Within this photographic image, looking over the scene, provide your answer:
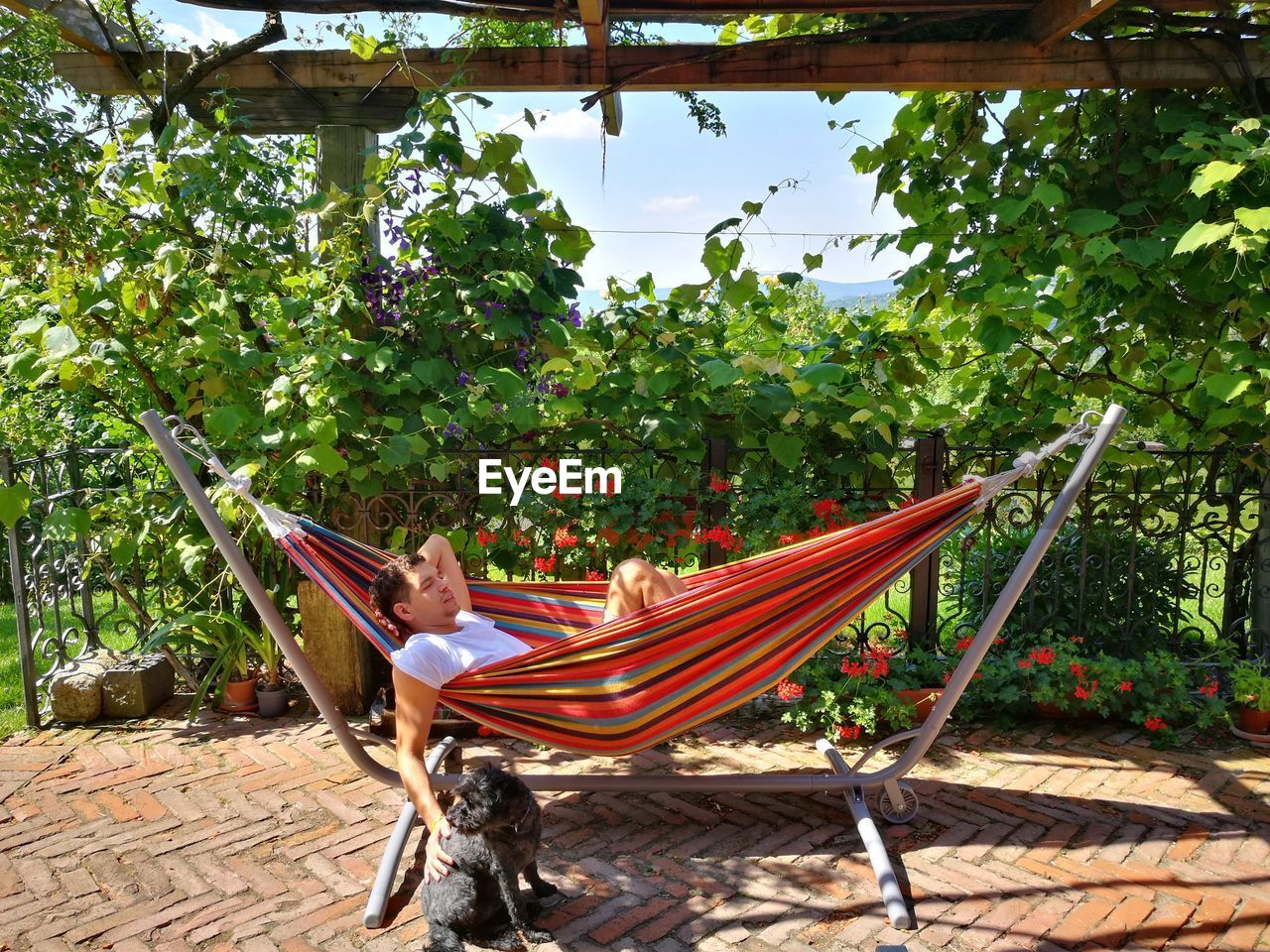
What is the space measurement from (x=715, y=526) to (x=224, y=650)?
66.0 inches

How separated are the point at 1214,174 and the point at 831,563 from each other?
5.27 feet

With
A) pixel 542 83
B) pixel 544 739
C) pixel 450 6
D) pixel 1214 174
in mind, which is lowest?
pixel 544 739

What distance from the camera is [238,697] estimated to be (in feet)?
9.95

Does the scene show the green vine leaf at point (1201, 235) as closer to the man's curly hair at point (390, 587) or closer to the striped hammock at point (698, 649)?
the striped hammock at point (698, 649)

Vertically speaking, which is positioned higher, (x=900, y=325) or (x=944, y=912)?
(x=900, y=325)

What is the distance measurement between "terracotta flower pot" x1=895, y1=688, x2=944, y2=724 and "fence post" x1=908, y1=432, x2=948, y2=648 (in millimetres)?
250

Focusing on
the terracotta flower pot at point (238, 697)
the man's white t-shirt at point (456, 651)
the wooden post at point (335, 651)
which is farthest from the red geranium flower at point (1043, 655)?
the terracotta flower pot at point (238, 697)

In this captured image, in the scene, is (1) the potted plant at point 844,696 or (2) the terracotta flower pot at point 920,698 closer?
(1) the potted plant at point 844,696

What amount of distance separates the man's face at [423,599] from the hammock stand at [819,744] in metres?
0.26

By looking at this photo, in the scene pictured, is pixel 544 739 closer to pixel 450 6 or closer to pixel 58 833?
pixel 58 833

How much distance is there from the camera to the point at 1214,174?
2492mm

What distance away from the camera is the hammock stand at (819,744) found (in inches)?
74.4

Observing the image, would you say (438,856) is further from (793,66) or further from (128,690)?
(793,66)

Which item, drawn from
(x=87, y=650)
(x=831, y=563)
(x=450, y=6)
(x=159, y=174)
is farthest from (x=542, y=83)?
(x=87, y=650)
